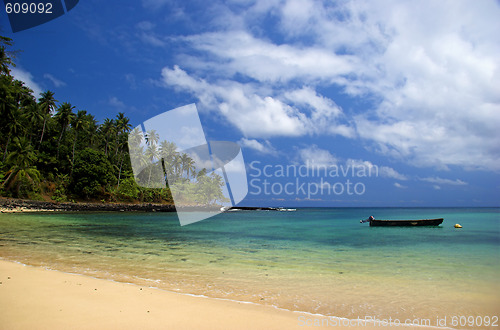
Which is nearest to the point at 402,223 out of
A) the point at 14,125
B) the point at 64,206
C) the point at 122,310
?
the point at 122,310

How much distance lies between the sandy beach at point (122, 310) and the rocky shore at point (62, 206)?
4269 centimetres

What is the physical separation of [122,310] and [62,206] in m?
57.6

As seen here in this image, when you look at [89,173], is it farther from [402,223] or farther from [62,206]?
[402,223]

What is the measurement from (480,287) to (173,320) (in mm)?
8394

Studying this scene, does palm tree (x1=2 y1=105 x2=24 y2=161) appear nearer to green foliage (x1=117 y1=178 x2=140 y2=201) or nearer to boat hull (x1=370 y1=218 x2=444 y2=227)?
green foliage (x1=117 y1=178 x2=140 y2=201)

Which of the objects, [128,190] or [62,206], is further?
[128,190]

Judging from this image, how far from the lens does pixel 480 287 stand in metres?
8.20

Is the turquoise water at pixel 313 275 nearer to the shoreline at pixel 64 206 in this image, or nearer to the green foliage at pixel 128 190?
the shoreline at pixel 64 206

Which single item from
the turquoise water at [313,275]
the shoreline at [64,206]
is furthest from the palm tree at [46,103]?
the turquoise water at [313,275]

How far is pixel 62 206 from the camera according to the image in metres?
53.1

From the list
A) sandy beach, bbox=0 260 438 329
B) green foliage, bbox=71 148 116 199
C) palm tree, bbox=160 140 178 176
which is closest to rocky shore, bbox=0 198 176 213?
green foliage, bbox=71 148 116 199

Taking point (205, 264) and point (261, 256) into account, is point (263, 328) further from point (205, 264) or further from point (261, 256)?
point (261, 256)

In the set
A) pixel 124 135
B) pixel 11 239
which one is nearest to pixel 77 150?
pixel 124 135

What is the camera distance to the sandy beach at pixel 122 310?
14.7 ft
